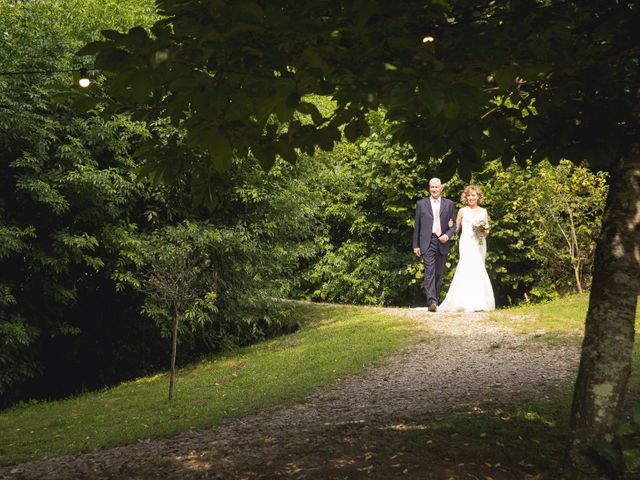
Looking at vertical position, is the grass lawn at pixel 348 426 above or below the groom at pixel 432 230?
below

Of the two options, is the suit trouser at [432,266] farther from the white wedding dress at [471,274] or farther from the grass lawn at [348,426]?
the grass lawn at [348,426]

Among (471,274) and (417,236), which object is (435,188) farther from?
(471,274)

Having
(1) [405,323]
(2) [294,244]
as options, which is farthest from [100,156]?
(1) [405,323]

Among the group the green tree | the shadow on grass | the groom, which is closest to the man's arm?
the groom

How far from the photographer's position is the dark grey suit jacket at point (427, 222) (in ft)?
37.9

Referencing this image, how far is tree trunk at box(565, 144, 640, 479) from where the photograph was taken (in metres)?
3.18

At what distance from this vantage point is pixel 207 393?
306 inches

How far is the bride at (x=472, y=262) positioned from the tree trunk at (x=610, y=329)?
838 cm

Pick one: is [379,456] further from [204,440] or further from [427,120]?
[427,120]

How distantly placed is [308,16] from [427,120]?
1.39 metres

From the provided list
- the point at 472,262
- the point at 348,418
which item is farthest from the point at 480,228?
→ the point at 348,418

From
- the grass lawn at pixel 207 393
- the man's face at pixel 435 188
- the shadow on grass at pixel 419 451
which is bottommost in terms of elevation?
the grass lawn at pixel 207 393

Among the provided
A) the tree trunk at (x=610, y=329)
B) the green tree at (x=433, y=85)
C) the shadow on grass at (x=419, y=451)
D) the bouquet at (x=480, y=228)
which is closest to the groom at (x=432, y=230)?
the bouquet at (x=480, y=228)

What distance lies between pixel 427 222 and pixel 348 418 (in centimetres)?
648
